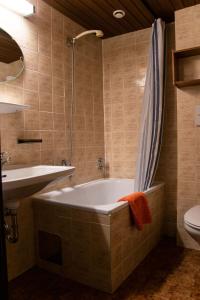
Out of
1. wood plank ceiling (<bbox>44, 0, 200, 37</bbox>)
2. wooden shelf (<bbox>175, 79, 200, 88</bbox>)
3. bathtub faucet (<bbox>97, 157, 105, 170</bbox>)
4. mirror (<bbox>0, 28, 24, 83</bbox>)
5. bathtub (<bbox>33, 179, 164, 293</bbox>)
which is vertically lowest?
bathtub (<bbox>33, 179, 164, 293</bbox>)

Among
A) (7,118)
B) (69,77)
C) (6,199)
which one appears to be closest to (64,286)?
(6,199)

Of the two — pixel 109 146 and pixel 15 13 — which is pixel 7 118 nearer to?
pixel 15 13

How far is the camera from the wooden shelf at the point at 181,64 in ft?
7.19

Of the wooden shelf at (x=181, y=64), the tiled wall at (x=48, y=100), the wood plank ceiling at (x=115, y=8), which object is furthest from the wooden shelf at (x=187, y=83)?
the tiled wall at (x=48, y=100)

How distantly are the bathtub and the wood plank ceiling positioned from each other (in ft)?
5.60

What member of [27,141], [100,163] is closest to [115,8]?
[27,141]

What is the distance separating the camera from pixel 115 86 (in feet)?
9.58

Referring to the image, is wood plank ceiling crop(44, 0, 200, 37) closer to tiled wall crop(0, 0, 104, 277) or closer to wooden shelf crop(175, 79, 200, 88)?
tiled wall crop(0, 0, 104, 277)

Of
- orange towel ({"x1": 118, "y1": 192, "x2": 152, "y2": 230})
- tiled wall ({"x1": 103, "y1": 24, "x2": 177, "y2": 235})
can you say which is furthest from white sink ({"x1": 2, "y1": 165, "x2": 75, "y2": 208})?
tiled wall ({"x1": 103, "y1": 24, "x2": 177, "y2": 235})

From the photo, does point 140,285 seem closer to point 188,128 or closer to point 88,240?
point 88,240

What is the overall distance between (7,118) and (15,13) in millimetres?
837

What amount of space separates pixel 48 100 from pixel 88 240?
1.26 meters

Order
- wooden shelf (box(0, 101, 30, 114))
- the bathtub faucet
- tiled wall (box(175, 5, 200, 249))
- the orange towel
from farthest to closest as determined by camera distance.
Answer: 1. the bathtub faucet
2. tiled wall (box(175, 5, 200, 249))
3. the orange towel
4. wooden shelf (box(0, 101, 30, 114))

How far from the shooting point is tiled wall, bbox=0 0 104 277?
6.26 ft
